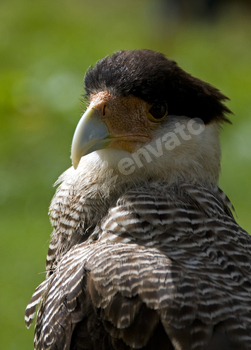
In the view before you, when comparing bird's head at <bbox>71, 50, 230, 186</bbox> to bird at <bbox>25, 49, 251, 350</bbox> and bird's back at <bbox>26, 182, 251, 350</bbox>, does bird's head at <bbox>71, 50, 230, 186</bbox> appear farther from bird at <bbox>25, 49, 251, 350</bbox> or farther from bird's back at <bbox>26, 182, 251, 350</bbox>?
bird's back at <bbox>26, 182, 251, 350</bbox>

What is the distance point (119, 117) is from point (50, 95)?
5.78 metres

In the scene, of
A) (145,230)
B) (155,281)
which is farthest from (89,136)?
(155,281)

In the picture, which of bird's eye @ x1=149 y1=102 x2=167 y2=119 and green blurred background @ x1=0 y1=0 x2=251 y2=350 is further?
green blurred background @ x1=0 y1=0 x2=251 y2=350

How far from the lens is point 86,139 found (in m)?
3.19

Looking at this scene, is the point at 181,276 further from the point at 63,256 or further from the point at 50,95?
the point at 50,95

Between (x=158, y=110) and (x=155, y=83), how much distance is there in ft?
0.61

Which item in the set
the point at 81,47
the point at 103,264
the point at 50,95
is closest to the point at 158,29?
the point at 81,47

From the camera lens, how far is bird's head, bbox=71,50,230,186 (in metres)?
3.38

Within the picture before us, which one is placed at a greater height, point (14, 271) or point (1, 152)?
point (1, 152)

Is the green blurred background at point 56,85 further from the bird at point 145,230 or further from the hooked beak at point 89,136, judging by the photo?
the hooked beak at point 89,136

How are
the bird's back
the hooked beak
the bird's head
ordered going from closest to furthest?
the bird's back < the hooked beak < the bird's head

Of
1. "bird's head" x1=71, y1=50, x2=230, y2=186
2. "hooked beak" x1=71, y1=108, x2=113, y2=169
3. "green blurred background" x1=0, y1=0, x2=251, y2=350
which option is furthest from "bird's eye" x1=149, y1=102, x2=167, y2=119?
"green blurred background" x1=0, y1=0, x2=251, y2=350

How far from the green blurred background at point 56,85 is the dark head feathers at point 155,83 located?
3.07 meters

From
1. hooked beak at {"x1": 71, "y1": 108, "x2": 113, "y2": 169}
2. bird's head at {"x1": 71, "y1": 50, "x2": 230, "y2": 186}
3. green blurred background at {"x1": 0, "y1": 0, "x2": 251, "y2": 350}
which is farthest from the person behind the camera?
green blurred background at {"x1": 0, "y1": 0, "x2": 251, "y2": 350}
